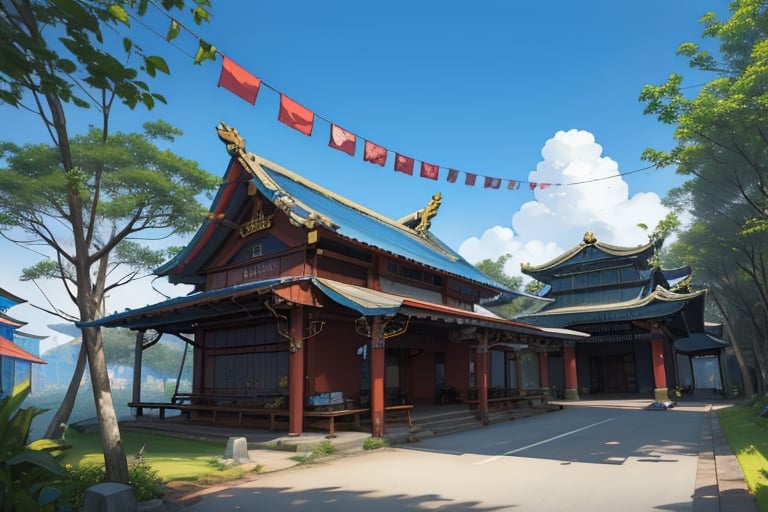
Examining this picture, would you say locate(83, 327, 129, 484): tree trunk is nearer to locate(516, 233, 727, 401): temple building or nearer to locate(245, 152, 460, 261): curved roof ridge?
locate(245, 152, 460, 261): curved roof ridge

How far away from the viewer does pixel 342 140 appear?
14117mm

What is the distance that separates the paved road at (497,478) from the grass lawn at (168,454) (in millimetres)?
975

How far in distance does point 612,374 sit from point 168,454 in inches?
1133

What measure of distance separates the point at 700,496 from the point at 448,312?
823cm

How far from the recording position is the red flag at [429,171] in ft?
56.3

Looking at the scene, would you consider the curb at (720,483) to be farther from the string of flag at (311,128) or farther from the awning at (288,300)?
the string of flag at (311,128)

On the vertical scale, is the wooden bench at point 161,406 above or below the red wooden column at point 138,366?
below

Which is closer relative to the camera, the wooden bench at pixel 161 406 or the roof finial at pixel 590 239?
the wooden bench at pixel 161 406

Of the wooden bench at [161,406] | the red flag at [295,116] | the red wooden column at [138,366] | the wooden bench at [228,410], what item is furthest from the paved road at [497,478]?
the red wooden column at [138,366]

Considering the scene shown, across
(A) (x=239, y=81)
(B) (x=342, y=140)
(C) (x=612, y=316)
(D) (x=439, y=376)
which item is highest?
(B) (x=342, y=140)

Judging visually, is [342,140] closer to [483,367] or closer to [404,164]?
[404,164]

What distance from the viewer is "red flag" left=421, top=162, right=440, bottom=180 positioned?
1717 cm

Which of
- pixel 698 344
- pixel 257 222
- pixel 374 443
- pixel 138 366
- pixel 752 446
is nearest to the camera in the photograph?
pixel 752 446

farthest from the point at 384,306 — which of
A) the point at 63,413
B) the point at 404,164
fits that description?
the point at 63,413
